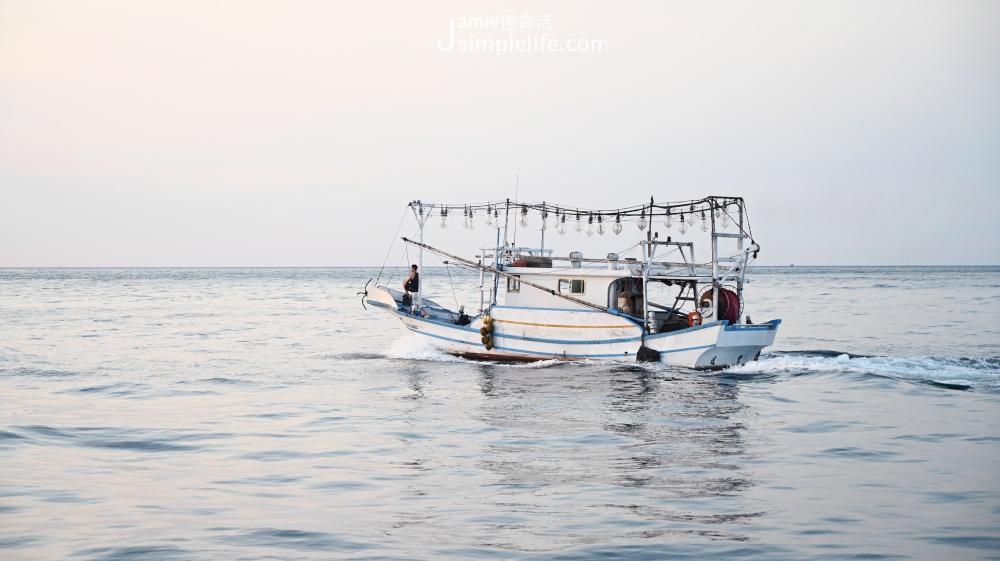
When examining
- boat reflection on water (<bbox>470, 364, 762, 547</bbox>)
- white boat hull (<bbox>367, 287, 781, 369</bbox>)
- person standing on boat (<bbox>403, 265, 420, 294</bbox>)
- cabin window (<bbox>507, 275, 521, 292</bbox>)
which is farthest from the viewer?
person standing on boat (<bbox>403, 265, 420, 294</bbox>)

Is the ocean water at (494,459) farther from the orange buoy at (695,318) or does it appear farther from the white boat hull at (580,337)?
the orange buoy at (695,318)

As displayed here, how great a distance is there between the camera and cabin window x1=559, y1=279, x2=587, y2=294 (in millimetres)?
26109

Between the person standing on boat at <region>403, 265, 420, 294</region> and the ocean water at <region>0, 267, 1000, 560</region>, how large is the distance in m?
2.24

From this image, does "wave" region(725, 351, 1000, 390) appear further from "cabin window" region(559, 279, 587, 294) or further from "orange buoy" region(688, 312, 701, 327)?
"cabin window" region(559, 279, 587, 294)

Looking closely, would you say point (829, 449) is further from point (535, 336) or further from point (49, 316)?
point (49, 316)

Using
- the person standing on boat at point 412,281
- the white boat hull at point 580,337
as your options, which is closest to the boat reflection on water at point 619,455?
the white boat hull at point 580,337

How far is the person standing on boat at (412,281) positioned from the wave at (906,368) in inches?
401

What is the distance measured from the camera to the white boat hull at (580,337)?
944 inches

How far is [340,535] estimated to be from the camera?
32.4ft

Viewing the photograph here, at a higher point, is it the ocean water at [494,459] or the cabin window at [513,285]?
the cabin window at [513,285]

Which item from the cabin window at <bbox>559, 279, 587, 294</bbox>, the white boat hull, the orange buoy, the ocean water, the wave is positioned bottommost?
the ocean water

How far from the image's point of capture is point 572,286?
26.2 m

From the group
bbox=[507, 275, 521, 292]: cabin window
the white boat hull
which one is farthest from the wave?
bbox=[507, 275, 521, 292]: cabin window

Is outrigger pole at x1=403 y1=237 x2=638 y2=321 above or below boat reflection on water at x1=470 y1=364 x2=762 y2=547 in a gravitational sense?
above
